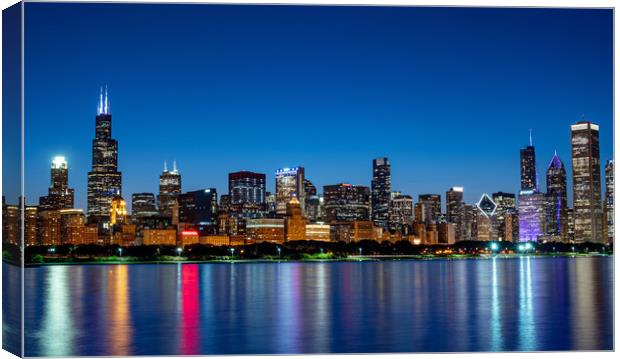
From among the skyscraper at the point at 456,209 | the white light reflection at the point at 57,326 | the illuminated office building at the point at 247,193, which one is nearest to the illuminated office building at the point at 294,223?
the illuminated office building at the point at 247,193

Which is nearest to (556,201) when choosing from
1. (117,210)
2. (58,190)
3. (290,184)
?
(290,184)

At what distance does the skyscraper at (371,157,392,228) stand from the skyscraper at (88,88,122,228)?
835cm

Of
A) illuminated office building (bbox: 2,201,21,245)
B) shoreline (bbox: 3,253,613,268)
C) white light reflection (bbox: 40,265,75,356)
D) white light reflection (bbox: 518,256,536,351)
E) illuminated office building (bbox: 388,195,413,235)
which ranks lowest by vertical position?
→ shoreline (bbox: 3,253,613,268)

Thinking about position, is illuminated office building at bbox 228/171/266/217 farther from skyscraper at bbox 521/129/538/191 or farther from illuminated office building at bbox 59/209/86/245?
skyscraper at bbox 521/129/538/191

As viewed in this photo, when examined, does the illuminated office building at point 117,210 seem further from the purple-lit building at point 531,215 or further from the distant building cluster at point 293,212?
the purple-lit building at point 531,215

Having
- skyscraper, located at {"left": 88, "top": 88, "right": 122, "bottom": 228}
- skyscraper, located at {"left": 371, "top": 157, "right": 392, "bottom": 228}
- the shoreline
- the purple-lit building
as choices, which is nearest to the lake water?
skyscraper, located at {"left": 88, "top": 88, "right": 122, "bottom": 228}

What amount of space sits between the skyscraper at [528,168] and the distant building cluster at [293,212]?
0.06 m

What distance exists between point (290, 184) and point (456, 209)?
10.7m

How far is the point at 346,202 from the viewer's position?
41.5 m

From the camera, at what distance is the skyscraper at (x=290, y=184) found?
3271 cm

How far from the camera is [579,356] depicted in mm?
8148

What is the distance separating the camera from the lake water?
32.3 feet

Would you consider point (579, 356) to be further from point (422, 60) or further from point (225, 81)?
point (225, 81)

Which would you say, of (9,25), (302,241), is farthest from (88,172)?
(9,25)
